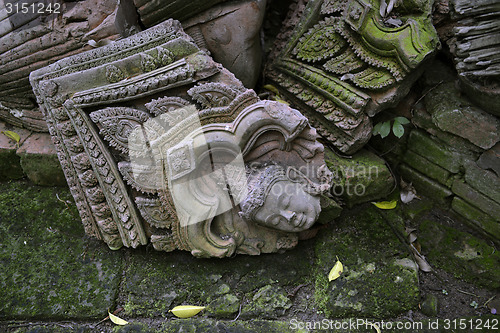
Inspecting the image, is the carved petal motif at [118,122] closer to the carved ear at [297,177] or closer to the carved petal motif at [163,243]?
the carved petal motif at [163,243]

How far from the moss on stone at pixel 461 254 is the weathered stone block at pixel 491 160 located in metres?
0.40

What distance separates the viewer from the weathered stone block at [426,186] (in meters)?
2.27

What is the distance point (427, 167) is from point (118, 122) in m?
1.81

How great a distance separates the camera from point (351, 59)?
2.23 meters

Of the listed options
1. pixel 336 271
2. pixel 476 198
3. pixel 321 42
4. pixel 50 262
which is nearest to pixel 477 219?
pixel 476 198

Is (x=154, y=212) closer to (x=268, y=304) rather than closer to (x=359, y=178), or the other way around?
(x=268, y=304)

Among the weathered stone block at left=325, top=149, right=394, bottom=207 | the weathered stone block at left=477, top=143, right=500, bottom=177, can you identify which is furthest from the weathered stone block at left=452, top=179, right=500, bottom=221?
the weathered stone block at left=325, top=149, right=394, bottom=207

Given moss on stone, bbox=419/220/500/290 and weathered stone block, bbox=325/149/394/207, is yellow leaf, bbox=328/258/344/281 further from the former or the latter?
moss on stone, bbox=419/220/500/290

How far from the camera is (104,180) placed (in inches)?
80.9

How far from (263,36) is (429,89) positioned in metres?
1.18

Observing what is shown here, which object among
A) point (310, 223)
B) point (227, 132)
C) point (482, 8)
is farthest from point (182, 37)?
point (482, 8)

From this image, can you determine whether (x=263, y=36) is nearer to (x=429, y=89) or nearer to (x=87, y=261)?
(x=429, y=89)

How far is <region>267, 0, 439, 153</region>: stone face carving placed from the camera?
6.73 feet

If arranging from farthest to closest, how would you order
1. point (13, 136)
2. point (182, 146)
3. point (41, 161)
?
1. point (13, 136)
2. point (41, 161)
3. point (182, 146)
